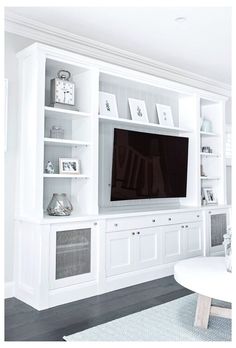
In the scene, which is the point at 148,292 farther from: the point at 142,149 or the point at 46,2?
the point at 46,2

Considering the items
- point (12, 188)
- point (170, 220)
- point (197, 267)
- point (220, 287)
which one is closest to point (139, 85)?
point (170, 220)

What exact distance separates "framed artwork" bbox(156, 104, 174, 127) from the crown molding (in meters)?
0.46

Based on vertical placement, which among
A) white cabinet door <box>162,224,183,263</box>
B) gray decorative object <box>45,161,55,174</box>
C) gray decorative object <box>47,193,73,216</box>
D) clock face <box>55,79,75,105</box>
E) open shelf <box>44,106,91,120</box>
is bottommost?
white cabinet door <box>162,224,183,263</box>

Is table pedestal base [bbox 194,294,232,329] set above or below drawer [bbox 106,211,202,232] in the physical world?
below

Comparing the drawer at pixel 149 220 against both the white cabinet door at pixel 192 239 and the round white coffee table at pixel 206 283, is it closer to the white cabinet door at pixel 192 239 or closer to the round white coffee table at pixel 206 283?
the white cabinet door at pixel 192 239

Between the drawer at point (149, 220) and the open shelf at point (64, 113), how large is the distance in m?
1.07

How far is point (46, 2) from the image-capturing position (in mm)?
1746

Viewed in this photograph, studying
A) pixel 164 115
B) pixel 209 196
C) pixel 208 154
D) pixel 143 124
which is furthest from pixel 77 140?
pixel 209 196

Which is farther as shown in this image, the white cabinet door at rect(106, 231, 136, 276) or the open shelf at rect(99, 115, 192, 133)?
the open shelf at rect(99, 115, 192, 133)

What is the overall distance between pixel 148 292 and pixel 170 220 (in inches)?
37.5

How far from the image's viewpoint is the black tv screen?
373cm

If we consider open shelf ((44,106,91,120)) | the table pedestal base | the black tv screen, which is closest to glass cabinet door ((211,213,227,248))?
the black tv screen

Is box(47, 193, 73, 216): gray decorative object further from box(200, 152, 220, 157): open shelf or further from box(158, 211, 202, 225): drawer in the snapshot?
box(200, 152, 220, 157): open shelf

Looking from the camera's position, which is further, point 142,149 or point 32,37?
point 142,149
